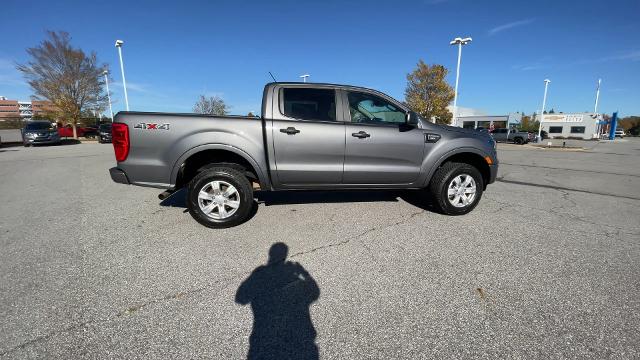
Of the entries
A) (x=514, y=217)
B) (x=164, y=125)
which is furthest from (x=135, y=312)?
(x=514, y=217)

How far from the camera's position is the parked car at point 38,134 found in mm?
18984

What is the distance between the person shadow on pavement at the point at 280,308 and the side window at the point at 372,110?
227 centimetres

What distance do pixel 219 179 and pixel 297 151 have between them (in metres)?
1.10

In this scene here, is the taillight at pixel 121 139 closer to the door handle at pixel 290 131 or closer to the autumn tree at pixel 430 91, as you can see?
the door handle at pixel 290 131

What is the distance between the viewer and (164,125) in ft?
12.2

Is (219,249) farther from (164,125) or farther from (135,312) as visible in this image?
(164,125)

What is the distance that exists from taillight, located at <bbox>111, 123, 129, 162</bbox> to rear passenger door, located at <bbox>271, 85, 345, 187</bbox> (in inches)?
71.5

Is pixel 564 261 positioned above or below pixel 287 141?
below

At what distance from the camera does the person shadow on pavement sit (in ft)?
6.32

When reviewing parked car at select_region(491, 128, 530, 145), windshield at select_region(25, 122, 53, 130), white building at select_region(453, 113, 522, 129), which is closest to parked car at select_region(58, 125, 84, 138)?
windshield at select_region(25, 122, 53, 130)

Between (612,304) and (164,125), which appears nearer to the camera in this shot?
(612,304)

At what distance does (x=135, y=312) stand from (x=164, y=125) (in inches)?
90.2

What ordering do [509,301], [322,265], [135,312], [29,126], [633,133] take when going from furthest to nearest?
1. [633,133]
2. [29,126]
3. [322,265]
4. [509,301]
5. [135,312]

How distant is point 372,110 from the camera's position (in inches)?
171
